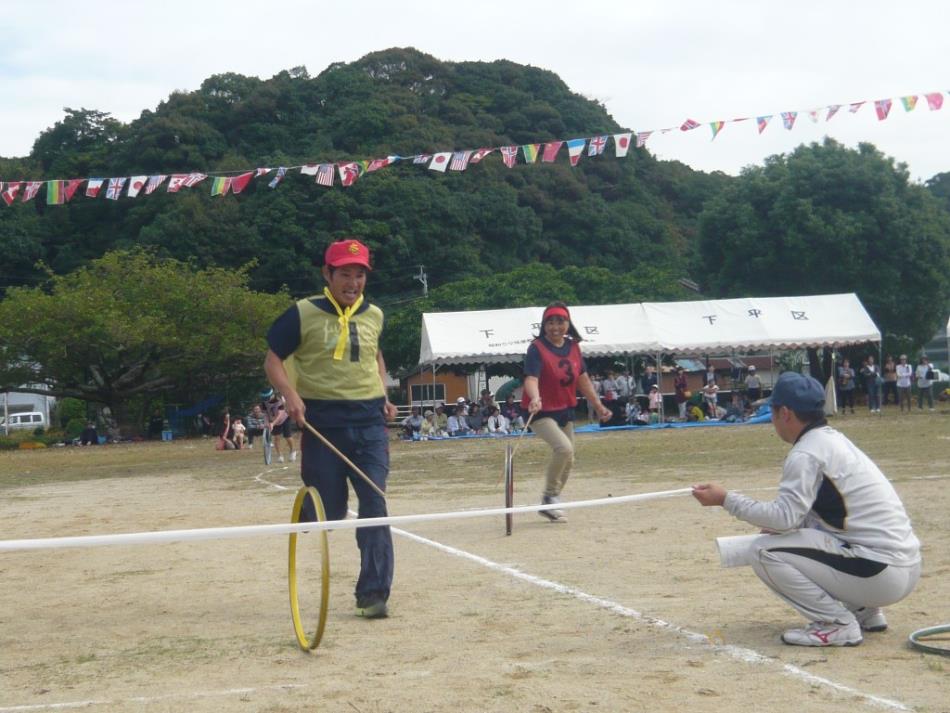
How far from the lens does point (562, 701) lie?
455 cm

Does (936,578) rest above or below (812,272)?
below

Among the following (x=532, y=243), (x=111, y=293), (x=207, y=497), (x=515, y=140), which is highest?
(x=515, y=140)

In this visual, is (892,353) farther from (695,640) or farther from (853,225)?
(695,640)

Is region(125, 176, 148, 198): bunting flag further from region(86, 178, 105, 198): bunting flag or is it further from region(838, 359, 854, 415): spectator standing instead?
region(838, 359, 854, 415): spectator standing

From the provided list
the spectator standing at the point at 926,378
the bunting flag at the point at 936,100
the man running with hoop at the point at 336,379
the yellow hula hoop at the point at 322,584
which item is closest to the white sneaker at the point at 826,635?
the yellow hula hoop at the point at 322,584

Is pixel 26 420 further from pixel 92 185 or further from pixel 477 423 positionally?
pixel 92 185

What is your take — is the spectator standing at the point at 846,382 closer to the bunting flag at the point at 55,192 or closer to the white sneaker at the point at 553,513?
the bunting flag at the point at 55,192

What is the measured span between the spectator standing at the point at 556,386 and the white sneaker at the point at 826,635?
17.0ft

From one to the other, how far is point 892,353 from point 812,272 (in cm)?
482

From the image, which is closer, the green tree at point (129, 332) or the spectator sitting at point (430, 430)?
the spectator sitting at point (430, 430)

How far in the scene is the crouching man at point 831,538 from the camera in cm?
536

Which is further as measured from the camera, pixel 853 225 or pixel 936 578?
pixel 853 225

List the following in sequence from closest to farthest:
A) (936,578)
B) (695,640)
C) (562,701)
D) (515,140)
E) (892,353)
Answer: (562,701)
(695,640)
(936,578)
(892,353)
(515,140)

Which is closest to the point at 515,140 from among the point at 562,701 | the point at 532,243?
the point at 532,243
